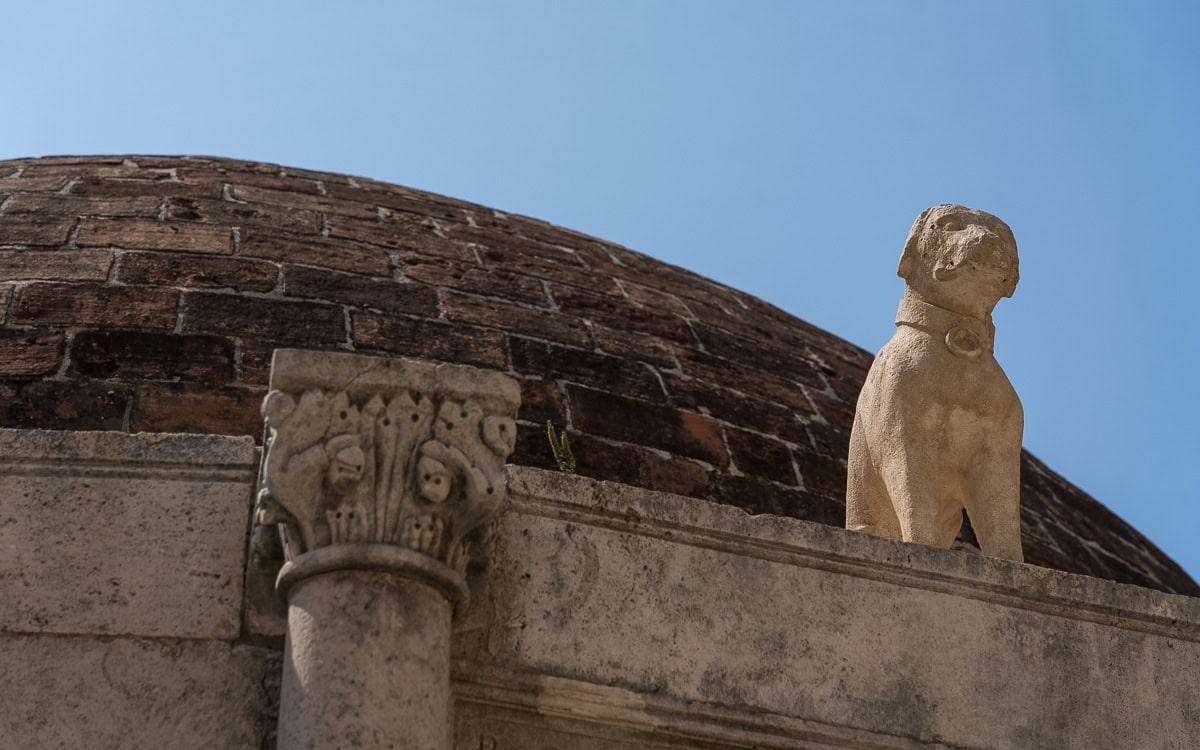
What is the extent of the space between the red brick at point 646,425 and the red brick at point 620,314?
0.95m

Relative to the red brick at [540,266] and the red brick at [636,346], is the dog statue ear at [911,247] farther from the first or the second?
the red brick at [540,266]

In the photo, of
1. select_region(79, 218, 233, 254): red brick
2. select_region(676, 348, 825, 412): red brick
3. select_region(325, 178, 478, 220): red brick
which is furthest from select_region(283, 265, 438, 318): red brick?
select_region(325, 178, 478, 220): red brick

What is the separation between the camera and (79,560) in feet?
18.4

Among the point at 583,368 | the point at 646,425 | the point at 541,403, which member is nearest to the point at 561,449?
the point at 541,403

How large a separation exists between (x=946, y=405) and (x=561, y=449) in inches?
74.1

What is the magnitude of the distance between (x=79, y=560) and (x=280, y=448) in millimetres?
671

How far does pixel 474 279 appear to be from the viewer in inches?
377

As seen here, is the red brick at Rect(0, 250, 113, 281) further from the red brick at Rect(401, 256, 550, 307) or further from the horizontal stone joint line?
the horizontal stone joint line

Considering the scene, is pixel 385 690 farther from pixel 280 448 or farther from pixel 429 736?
pixel 280 448

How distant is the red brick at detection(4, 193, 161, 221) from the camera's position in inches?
374

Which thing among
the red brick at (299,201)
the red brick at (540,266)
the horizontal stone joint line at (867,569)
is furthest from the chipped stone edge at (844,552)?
the red brick at (299,201)

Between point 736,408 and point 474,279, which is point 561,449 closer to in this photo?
point 736,408

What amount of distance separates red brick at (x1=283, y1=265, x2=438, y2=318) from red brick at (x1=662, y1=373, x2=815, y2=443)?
115 cm

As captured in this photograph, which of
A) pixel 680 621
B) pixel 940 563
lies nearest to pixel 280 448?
pixel 680 621
